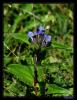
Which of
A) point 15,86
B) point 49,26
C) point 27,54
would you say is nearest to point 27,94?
point 15,86

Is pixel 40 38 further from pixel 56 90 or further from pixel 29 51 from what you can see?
pixel 29 51

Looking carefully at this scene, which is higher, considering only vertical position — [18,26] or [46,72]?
[18,26]

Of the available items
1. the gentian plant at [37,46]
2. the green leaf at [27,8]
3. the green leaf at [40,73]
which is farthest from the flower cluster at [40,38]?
the green leaf at [27,8]

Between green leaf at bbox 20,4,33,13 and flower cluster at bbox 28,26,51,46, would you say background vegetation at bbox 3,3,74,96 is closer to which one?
green leaf at bbox 20,4,33,13

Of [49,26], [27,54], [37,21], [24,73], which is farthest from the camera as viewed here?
[49,26]

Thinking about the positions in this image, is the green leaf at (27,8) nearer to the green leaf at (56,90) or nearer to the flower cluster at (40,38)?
the flower cluster at (40,38)

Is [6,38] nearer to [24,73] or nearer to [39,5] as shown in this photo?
[24,73]

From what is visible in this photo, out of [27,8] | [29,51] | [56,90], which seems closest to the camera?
[56,90]

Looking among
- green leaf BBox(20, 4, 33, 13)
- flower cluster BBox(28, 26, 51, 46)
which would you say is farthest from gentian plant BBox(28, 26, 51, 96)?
green leaf BBox(20, 4, 33, 13)

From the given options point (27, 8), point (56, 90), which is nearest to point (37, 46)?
point (56, 90)
